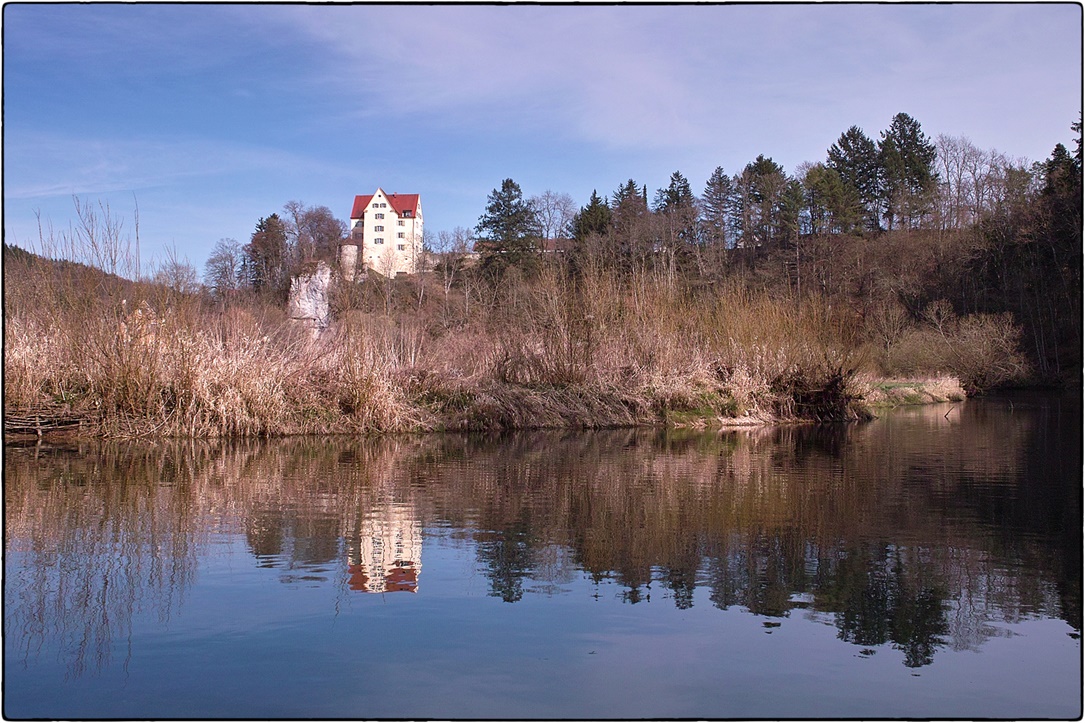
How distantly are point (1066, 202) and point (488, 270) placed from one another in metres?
40.4

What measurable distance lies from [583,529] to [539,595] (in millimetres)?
2519

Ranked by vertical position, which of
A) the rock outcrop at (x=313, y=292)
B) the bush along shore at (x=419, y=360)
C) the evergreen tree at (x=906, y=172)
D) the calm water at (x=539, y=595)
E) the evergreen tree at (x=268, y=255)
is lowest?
the calm water at (x=539, y=595)

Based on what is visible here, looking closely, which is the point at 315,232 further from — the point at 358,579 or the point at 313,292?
the point at 358,579

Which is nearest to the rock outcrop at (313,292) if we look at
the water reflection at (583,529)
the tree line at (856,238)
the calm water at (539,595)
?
the tree line at (856,238)

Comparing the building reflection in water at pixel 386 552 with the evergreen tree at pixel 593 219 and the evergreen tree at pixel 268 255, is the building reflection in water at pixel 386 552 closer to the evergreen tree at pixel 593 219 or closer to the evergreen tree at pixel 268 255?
the evergreen tree at pixel 268 255

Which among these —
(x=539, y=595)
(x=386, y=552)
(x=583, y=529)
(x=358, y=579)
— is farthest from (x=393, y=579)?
(x=583, y=529)

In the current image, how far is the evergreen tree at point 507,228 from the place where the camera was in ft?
242

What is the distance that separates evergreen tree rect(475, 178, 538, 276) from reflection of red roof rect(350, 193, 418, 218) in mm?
34936

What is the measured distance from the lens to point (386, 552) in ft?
26.2

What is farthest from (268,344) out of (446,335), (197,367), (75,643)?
(75,643)

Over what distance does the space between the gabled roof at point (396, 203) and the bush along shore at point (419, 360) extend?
83.9 meters

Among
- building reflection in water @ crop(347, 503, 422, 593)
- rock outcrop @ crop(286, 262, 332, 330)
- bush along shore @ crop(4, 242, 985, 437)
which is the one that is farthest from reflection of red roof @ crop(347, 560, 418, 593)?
rock outcrop @ crop(286, 262, 332, 330)

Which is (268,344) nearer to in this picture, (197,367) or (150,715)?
(197,367)

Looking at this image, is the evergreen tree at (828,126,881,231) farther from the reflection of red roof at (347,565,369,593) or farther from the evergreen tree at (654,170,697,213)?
the reflection of red roof at (347,565,369,593)
